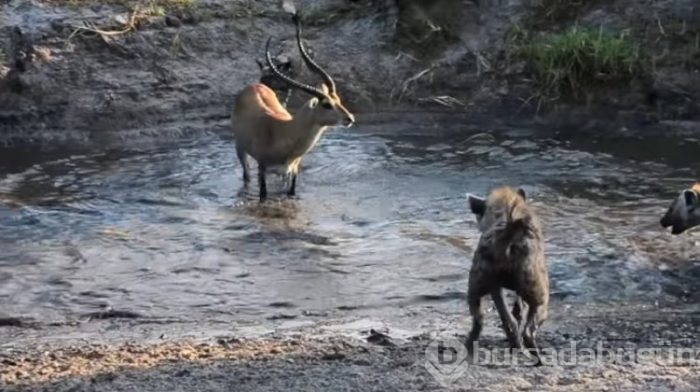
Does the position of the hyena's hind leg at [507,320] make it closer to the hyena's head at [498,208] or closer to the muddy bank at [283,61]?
the hyena's head at [498,208]

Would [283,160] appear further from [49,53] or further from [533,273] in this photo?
[533,273]

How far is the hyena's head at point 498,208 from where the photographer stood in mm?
6773

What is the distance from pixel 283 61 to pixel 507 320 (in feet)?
24.9

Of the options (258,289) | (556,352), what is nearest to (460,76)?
(258,289)

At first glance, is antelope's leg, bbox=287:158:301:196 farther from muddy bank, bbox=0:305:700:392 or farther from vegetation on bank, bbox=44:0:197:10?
vegetation on bank, bbox=44:0:197:10

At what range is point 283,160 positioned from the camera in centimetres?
1152

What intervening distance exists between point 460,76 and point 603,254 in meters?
5.10

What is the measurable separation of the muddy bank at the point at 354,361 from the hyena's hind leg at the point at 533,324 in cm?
10

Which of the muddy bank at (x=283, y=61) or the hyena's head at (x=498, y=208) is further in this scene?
the muddy bank at (x=283, y=61)

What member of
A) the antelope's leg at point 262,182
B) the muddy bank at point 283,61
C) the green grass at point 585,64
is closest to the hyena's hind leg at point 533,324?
the antelope's leg at point 262,182

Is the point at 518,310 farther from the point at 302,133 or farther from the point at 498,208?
the point at 302,133

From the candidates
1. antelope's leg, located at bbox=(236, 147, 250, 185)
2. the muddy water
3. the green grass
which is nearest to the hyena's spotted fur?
the muddy water

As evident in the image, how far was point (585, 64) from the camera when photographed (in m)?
13.5

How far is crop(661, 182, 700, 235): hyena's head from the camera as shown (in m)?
9.48
